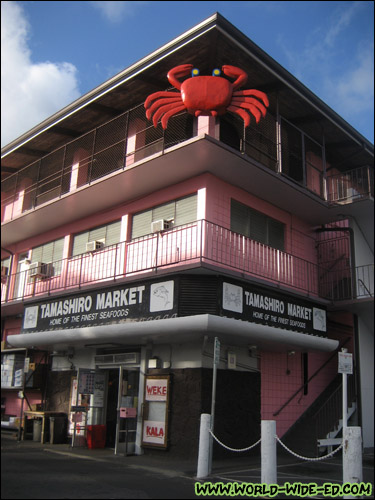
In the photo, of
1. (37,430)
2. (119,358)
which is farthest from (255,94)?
(37,430)

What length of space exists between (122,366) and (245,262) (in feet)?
15.2

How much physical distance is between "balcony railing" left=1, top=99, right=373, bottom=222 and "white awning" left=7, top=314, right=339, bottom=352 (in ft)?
14.8

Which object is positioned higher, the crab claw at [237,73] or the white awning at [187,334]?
the crab claw at [237,73]

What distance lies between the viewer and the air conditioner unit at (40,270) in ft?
59.1

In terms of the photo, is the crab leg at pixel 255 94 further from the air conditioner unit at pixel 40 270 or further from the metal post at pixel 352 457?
the air conditioner unit at pixel 40 270

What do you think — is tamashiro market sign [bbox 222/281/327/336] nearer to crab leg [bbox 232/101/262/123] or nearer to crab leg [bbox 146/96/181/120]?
crab leg [bbox 232/101/262/123]

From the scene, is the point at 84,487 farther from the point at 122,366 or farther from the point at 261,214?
the point at 261,214

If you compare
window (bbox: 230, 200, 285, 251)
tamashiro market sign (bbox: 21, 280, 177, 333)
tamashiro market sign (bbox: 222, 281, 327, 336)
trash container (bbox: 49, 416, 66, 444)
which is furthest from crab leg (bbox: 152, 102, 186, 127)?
trash container (bbox: 49, 416, 66, 444)

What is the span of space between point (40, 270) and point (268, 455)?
39.1ft

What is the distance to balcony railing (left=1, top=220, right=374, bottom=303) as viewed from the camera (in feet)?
42.5

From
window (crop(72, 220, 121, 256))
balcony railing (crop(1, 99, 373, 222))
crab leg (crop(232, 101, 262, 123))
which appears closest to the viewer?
crab leg (crop(232, 101, 262, 123))

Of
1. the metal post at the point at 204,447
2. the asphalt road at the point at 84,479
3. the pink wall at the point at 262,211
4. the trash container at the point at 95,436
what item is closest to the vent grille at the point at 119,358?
the trash container at the point at 95,436

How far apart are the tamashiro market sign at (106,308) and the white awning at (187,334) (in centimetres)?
47

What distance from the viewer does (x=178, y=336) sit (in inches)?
485
